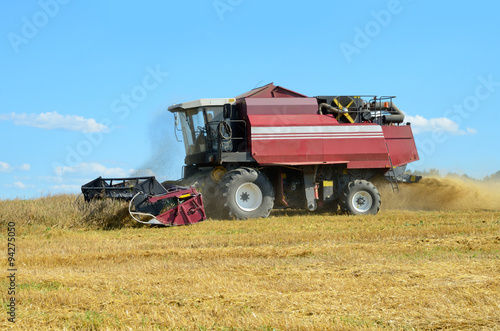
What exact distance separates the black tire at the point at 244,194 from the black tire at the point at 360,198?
1.98m

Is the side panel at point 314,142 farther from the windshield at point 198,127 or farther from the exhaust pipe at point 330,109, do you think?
the windshield at point 198,127

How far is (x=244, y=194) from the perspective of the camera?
13.0 meters

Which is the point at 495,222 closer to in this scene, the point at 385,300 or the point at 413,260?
the point at 413,260

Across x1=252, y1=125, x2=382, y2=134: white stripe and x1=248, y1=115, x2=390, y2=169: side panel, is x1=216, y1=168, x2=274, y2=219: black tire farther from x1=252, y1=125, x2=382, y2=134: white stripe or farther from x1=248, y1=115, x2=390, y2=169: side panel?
x1=252, y1=125, x2=382, y2=134: white stripe

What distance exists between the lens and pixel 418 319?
14.5ft

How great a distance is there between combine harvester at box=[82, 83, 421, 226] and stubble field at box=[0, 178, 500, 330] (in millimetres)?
1488

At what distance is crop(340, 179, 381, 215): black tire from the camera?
13844 mm

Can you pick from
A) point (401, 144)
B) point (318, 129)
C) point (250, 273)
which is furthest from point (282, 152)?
point (250, 273)

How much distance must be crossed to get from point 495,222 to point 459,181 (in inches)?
205

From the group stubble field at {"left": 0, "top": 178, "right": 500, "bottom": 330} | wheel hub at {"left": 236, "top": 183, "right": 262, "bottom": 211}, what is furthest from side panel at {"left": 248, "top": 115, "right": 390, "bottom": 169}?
stubble field at {"left": 0, "top": 178, "right": 500, "bottom": 330}

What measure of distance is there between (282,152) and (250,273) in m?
7.23

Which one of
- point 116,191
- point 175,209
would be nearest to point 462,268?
point 175,209

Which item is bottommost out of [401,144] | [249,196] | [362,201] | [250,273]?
[250,273]

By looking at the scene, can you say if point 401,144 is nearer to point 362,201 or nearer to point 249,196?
point 362,201
